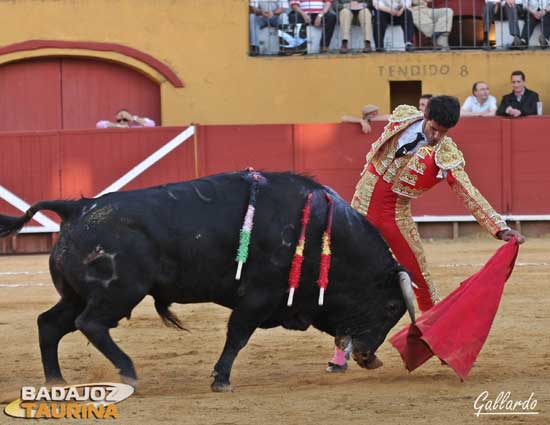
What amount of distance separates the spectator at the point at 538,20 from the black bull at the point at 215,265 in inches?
336

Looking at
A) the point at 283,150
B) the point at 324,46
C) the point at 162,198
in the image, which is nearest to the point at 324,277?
the point at 162,198

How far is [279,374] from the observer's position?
5691mm

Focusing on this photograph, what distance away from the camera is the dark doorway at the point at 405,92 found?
13.8 metres

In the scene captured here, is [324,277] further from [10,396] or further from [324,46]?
[324,46]

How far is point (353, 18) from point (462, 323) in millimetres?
8427

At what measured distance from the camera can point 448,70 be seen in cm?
1354

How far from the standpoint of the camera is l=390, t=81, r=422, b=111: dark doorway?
1381 centimetres

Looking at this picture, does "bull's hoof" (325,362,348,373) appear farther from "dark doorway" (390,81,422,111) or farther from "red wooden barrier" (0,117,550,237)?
"dark doorway" (390,81,422,111)

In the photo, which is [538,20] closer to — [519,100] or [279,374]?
[519,100]

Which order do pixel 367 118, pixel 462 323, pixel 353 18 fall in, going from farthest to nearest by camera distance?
pixel 353 18, pixel 367 118, pixel 462 323

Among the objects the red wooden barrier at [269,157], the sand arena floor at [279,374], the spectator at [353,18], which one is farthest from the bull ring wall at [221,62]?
the sand arena floor at [279,374]

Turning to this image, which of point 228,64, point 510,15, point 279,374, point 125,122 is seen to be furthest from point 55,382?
point 510,15

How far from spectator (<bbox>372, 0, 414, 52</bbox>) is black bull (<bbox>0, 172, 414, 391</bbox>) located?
8.24 metres

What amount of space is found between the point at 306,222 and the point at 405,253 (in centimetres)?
65
